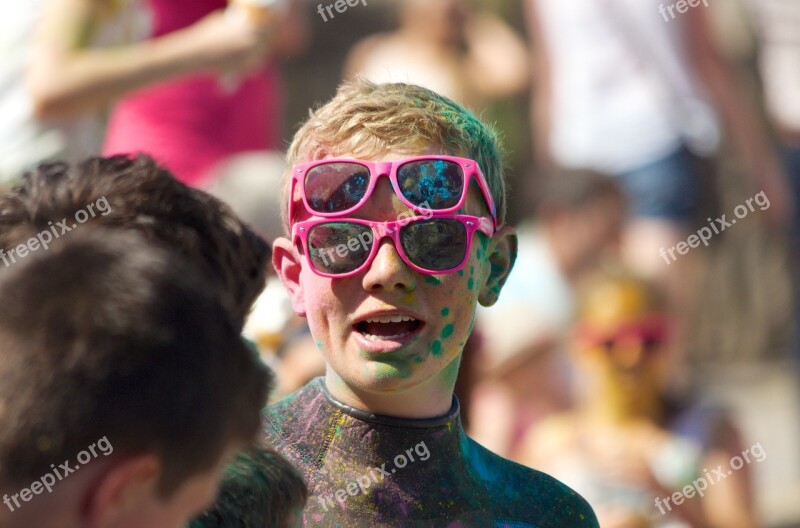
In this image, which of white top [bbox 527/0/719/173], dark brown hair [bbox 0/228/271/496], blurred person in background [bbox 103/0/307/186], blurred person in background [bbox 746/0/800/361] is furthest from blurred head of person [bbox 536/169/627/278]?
dark brown hair [bbox 0/228/271/496]

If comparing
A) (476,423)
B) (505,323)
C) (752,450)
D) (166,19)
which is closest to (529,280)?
(505,323)

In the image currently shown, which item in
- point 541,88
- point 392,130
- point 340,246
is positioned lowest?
point 541,88

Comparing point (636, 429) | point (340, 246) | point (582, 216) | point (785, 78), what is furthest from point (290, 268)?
point (785, 78)

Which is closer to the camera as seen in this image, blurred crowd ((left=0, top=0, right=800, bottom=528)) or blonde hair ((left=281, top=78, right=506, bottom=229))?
blonde hair ((left=281, top=78, right=506, bottom=229))

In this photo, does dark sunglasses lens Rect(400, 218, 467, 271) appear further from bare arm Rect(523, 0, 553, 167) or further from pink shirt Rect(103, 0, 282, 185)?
bare arm Rect(523, 0, 553, 167)

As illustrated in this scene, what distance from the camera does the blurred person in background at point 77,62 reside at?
141 inches

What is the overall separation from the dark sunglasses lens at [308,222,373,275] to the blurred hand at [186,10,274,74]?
1.67 metres

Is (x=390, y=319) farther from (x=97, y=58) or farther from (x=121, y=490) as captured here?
(x=97, y=58)

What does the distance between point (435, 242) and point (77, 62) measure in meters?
1.82

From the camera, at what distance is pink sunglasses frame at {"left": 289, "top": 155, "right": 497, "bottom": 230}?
2148 millimetres

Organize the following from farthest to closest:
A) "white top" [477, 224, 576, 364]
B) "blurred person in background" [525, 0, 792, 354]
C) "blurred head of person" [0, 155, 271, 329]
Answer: "blurred person in background" [525, 0, 792, 354], "white top" [477, 224, 576, 364], "blurred head of person" [0, 155, 271, 329]

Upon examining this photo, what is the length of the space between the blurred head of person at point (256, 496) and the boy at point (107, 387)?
1.17ft

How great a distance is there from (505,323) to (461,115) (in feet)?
8.55

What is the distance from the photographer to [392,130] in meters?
2.22
